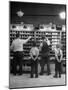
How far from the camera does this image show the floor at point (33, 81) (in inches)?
165

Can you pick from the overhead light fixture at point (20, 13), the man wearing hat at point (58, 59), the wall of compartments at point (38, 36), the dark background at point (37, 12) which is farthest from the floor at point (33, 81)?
the overhead light fixture at point (20, 13)

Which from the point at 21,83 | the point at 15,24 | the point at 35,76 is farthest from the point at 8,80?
the point at 15,24

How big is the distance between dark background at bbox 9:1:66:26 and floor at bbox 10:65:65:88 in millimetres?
981

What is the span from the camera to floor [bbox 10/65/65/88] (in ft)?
13.7

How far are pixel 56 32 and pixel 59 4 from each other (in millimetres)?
598

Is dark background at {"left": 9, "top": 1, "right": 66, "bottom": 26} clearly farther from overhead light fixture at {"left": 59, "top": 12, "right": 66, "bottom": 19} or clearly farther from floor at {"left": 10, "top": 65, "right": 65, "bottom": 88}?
floor at {"left": 10, "top": 65, "right": 65, "bottom": 88}

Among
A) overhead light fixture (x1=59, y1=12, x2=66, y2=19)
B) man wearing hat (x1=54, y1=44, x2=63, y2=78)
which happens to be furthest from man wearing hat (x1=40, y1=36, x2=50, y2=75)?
overhead light fixture (x1=59, y1=12, x2=66, y2=19)

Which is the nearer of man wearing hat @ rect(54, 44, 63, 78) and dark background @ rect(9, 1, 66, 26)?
dark background @ rect(9, 1, 66, 26)

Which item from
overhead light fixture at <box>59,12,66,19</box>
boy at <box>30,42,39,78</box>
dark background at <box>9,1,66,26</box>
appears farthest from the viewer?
overhead light fixture at <box>59,12,66,19</box>

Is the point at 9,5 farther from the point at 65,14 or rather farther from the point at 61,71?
the point at 61,71

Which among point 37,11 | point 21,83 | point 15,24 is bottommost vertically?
point 21,83

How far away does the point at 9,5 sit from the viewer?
4.14 m

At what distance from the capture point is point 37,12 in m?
4.31

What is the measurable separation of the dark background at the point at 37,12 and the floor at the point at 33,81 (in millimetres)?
981
